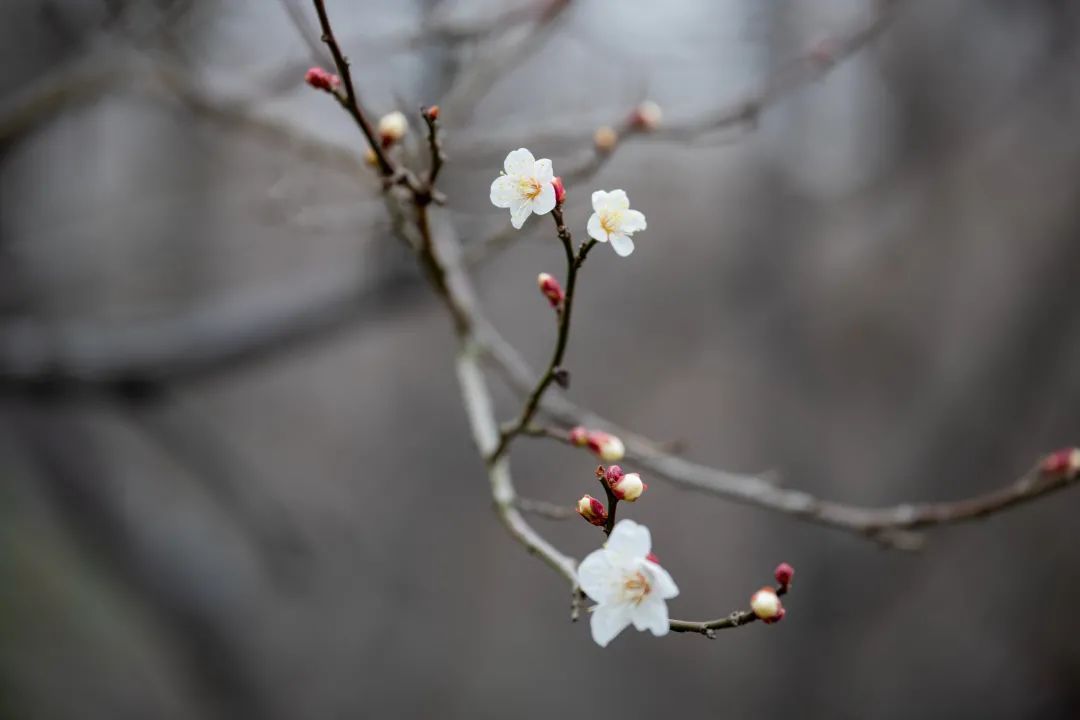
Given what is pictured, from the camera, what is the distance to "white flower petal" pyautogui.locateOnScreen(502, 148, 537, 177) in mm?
398

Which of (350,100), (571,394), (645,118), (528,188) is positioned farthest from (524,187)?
(571,394)

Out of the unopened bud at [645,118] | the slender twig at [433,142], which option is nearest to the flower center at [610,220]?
the slender twig at [433,142]

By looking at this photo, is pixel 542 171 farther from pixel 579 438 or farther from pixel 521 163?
pixel 579 438

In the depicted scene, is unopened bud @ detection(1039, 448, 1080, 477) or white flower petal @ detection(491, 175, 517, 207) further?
unopened bud @ detection(1039, 448, 1080, 477)

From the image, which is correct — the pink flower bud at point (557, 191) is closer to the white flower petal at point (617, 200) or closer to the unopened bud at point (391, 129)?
the white flower petal at point (617, 200)

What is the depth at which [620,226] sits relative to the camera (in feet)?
1.35

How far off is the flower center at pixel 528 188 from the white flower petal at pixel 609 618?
0.75 ft

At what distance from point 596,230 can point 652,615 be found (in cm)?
21

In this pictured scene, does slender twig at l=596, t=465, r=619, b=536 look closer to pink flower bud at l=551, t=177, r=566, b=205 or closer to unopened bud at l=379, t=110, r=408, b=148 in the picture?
pink flower bud at l=551, t=177, r=566, b=205

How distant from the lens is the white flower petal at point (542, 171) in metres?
0.38

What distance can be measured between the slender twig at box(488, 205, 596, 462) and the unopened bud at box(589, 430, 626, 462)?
51 millimetres

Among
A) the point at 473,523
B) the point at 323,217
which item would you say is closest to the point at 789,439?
the point at 473,523

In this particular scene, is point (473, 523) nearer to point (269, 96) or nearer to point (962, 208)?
point (269, 96)

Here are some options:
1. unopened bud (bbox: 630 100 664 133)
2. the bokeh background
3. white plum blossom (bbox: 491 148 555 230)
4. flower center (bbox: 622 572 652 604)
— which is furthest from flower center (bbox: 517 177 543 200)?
the bokeh background
